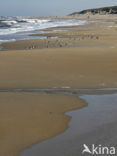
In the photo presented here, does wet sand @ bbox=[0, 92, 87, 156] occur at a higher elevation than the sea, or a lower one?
lower

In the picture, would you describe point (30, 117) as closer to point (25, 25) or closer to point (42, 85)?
point (42, 85)

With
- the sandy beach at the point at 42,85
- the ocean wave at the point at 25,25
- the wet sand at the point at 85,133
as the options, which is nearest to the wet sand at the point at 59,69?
the sandy beach at the point at 42,85

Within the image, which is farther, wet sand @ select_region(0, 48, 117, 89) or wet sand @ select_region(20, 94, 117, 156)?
wet sand @ select_region(0, 48, 117, 89)

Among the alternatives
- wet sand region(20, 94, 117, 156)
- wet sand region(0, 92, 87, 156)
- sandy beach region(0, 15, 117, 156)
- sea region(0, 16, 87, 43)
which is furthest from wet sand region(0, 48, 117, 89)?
sea region(0, 16, 87, 43)

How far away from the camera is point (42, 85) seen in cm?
722

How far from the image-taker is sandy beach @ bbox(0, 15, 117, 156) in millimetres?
4441

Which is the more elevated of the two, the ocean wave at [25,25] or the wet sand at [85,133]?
the ocean wave at [25,25]

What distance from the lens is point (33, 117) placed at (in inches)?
200

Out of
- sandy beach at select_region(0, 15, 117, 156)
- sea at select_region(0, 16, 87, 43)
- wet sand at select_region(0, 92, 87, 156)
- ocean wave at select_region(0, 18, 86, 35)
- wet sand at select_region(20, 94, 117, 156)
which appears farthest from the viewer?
ocean wave at select_region(0, 18, 86, 35)

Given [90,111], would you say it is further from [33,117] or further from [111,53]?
[111,53]

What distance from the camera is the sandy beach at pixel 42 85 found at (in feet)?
14.6

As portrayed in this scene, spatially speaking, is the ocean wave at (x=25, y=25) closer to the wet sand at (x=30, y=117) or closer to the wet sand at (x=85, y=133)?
the wet sand at (x=30, y=117)

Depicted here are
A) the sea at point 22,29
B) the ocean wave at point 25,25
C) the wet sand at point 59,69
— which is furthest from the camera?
the ocean wave at point 25,25

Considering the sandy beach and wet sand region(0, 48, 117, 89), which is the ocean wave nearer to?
wet sand region(0, 48, 117, 89)
